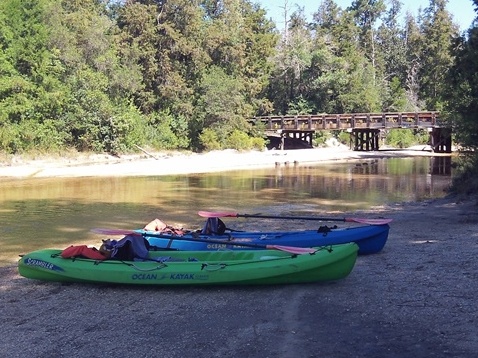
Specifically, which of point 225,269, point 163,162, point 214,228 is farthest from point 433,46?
point 225,269

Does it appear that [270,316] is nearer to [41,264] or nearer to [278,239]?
[278,239]

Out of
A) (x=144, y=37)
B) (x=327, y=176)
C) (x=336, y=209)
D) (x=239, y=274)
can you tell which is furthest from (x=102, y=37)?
(x=239, y=274)

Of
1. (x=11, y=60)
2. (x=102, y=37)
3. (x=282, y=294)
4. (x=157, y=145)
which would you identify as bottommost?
(x=282, y=294)

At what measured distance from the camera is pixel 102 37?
4134 cm

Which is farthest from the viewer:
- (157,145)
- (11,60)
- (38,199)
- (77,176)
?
(157,145)

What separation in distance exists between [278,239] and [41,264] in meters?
4.10

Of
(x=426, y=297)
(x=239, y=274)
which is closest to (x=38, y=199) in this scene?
(x=239, y=274)

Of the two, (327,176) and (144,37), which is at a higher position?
(144,37)

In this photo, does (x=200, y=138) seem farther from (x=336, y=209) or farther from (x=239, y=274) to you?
(x=239, y=274)

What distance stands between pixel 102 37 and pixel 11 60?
25.6 feet

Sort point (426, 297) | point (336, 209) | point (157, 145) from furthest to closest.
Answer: point (157, 145) < point (336, 209) < point (426, 297)

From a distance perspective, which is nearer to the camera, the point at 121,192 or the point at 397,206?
the point at 397,206

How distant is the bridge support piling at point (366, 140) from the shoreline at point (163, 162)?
4.48 m

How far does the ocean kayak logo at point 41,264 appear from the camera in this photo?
8820 millimetres
